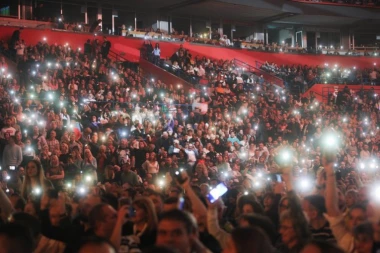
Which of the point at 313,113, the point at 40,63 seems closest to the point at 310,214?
the point at 40,63

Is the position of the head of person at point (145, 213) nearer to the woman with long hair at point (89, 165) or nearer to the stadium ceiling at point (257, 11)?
the woman with long hair at point (89, 165)

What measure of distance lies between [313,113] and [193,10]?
14.4 metres

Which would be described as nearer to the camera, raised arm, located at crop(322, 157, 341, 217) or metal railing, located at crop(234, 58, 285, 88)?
raised arm, located at crop(322, 157, 341, 217)

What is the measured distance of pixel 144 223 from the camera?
5008 millimetres

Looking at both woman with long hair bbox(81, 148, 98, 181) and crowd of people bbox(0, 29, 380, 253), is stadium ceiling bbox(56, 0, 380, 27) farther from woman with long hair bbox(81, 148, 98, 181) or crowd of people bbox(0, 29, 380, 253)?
woman with long hair bbox(81, 148, 98, 181)

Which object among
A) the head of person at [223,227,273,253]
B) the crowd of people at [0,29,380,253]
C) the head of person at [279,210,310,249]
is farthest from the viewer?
the crowd of people at [0,29,380,253]

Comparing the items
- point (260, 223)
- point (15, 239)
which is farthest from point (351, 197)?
point (15, 239)

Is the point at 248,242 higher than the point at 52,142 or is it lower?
higher

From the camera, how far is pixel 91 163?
502 inches

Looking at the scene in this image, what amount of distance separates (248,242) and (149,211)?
61.2 inches

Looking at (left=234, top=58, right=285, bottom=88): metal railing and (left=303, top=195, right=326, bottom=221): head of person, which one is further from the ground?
(left=234, top=58, right=285, bottom=88): metal railing

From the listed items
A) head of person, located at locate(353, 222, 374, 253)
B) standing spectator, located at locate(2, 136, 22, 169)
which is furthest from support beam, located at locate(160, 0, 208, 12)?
head of person, located at locate(353, 222, 374, 253)

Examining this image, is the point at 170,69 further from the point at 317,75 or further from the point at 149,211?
the point at 149,211

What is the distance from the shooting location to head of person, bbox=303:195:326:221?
543cm
